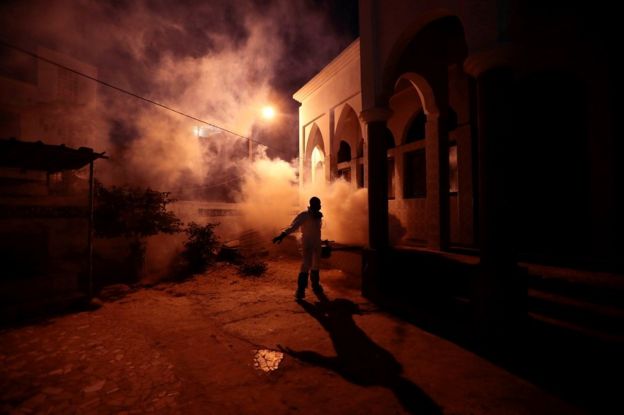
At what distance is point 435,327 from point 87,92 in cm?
2063

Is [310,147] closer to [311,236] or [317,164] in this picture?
[317,164]

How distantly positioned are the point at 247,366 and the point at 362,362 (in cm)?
137

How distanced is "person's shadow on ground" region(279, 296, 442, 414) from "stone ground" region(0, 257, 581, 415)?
0.02m

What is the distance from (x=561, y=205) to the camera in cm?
571

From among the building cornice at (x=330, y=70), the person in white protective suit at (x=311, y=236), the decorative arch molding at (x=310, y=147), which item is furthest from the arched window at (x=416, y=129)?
the person in white protective suit at (x=311, y=236)

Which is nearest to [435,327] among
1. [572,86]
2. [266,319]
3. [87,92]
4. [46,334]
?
[266,319]

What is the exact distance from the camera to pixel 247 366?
3.48 metres

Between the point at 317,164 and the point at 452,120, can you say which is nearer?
the point at 452,120

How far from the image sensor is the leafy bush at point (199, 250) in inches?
357

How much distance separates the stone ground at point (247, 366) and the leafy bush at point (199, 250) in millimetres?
3376

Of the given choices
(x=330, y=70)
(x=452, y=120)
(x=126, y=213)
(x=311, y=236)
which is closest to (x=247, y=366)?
(x=311, y=236)

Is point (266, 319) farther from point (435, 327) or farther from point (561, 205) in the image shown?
point (561, 205)

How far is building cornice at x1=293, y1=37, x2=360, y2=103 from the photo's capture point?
1016 centimetres

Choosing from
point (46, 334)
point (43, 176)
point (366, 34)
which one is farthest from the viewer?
point (43, 176)
